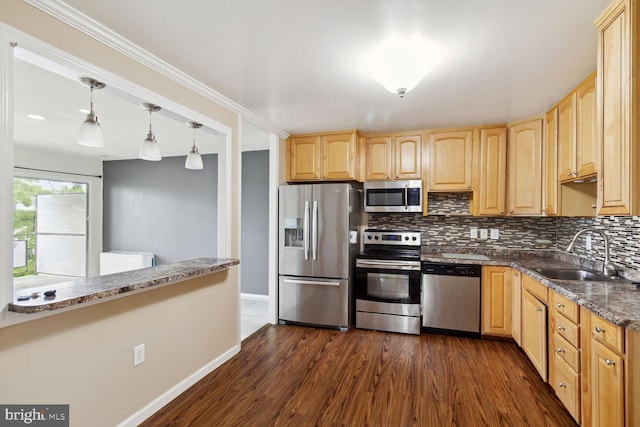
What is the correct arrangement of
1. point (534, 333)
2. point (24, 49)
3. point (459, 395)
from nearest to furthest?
point (24, 49)
point (459, 395)
point (534, 333)

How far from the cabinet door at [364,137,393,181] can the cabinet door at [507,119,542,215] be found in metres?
1.30

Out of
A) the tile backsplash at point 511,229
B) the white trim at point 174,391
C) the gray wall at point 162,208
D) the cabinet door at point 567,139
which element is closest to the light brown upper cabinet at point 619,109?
the cabinet door at point 567,139

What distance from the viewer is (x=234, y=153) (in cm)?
295

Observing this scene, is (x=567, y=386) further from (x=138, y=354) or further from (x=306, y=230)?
(x=138, y=354)

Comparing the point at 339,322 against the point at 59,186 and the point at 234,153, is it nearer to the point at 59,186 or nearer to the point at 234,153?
the point at 234,153

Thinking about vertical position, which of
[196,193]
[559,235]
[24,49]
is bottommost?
[559,235]

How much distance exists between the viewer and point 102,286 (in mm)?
1702

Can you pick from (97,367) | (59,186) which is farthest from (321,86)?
(59,186)

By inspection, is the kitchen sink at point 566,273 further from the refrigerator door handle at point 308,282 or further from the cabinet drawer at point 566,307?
the refrigerator door handle at point 308,282

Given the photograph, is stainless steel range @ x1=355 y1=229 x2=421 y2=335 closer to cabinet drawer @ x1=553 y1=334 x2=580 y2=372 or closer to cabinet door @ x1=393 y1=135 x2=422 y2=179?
cabinet door @ x1=393 y1=135 x2=422 y2=179

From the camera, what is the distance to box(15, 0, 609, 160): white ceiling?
5.00 ft

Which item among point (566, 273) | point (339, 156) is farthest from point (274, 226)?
point (566, 273)

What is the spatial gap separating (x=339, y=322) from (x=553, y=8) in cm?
319

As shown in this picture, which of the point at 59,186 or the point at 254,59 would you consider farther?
the point at 59,186
